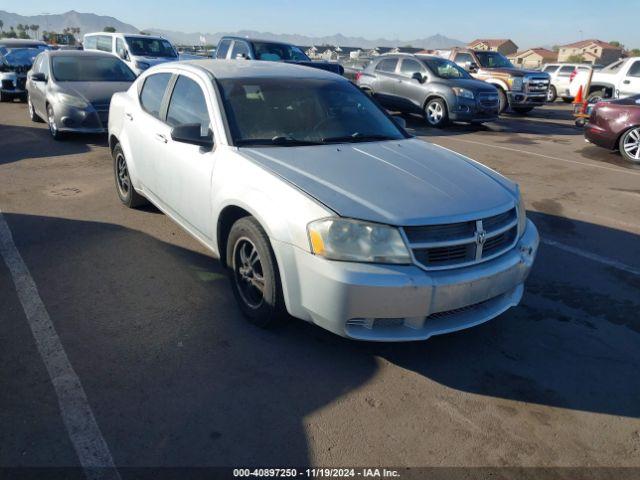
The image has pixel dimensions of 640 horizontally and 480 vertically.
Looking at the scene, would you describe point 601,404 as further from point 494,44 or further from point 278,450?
point 494,44

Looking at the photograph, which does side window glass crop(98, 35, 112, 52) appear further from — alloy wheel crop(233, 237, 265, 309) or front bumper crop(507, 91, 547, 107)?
alloy wheel crop(233, 237, 265, 309)

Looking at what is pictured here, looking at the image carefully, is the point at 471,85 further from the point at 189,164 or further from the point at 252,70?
the point at 189,164

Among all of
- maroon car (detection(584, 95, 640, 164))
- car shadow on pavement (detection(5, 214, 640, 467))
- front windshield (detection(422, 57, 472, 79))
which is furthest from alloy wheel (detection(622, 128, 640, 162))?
car shadow on pavement (detection(5, 214, 640, 467))

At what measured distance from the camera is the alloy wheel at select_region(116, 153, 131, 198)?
5827 mm

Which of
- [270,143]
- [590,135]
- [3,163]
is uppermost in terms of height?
[270,143]

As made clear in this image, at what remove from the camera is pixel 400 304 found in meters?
2.93

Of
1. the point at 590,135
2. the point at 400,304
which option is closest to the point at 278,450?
the point at 400,304

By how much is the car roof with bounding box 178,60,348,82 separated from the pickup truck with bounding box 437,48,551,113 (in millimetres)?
12470

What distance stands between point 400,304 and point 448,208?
654 mm

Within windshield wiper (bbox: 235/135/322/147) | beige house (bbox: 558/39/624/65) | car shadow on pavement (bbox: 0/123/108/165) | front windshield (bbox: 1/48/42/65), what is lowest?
car shadow on pavement (bbox: 0/123/108/165)

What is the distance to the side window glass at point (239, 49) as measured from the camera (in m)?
14.0

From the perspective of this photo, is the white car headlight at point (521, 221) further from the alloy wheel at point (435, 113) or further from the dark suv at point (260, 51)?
the dark suv at point (260, 51)

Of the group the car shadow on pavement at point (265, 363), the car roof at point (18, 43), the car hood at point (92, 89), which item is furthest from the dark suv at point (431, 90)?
the car roof at point (18, 43)

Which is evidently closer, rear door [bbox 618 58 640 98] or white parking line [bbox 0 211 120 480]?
white parking line [bbox 0 211 120 480]
